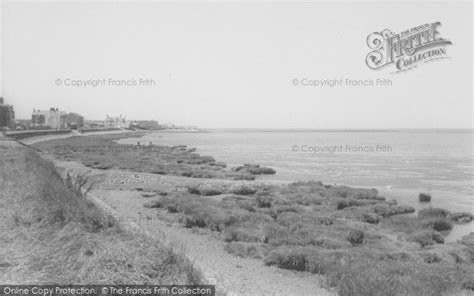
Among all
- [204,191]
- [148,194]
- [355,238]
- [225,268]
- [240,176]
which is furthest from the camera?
[240,176]

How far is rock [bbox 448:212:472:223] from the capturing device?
1995 cm

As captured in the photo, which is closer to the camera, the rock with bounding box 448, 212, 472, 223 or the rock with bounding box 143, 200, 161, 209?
the rock with bounding box 448, 212, 472, 223

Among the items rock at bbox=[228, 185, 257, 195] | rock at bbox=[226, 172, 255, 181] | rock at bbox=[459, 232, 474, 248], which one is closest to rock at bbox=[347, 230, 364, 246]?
rock at bbox=[459, 232, 474, 248]

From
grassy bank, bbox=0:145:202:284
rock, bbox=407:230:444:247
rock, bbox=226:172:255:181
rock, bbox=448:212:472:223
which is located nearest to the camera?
grassy bank, bbox=0:145:202:284

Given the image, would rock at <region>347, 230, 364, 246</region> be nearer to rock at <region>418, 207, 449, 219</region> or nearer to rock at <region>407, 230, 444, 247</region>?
rock at <region>407, 230, 444, 247</region>

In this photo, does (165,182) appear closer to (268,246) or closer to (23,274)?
(268,246)

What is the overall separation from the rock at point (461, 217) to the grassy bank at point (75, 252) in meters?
17.3

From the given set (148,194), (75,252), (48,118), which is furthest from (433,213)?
(48,118)

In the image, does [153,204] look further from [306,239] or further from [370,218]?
[370,218]

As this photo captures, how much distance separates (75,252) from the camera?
8.22 metres

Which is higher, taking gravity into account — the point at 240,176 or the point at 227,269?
the point at 227,269

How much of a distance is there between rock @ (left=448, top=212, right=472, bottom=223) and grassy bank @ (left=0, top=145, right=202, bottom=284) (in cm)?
1726

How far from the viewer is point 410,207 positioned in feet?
74.7

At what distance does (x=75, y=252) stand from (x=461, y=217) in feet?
66.2
